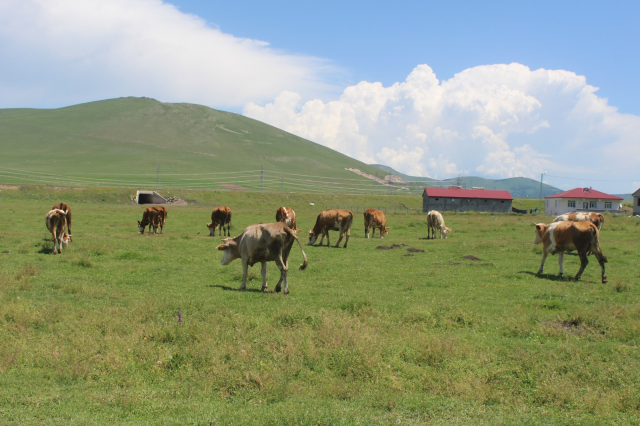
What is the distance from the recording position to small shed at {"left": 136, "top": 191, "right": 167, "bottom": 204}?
8062cm

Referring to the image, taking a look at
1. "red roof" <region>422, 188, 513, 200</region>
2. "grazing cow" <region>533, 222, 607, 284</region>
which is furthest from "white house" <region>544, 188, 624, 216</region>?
"grazing cow" <region>533, 222, 607, 284</region>

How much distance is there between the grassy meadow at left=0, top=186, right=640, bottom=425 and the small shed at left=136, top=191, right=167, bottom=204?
66.6 m

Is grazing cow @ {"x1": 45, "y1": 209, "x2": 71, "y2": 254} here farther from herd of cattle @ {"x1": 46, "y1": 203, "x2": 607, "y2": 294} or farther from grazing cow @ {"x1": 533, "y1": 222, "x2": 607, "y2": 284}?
grazing cow @ {"x1": 533, "y1": 222, "x2": 607, "y2": 284}

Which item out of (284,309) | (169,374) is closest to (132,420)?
(169,374)

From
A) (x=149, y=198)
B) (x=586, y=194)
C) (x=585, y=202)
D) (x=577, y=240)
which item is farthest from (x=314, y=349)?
(x=586, y=194)

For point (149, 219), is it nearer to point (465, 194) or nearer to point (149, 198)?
point (149, 198)

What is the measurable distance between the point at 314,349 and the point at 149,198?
8050cm

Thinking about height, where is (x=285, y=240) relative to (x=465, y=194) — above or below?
below

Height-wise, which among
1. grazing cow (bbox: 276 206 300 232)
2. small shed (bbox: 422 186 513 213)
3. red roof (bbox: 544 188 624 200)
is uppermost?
red roof (bbox: 544 188 624 200)

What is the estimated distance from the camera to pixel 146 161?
6905 inches

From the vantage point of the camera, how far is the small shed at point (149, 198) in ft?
265

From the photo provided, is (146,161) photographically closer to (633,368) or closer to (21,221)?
(21,221)

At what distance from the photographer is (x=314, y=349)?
8.54 meters

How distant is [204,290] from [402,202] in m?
101
